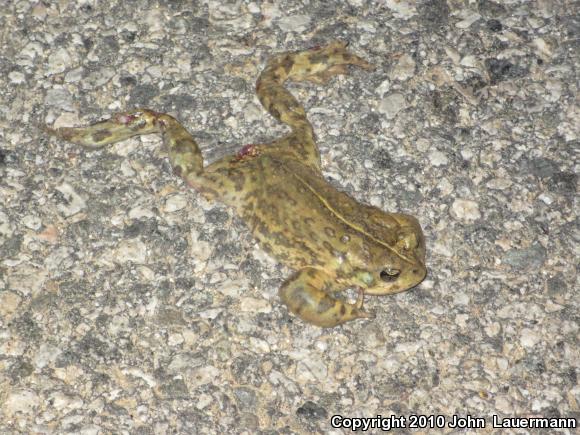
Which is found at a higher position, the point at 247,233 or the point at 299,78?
the point at 299,78

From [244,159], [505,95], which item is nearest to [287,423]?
[244,159]

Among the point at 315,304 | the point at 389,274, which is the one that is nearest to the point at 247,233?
the point at 315,304

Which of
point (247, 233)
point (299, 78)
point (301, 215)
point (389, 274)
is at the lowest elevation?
point (247, 233)

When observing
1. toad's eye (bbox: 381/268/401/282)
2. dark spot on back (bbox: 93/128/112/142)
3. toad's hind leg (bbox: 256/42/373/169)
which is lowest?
toad's eye (bbox: 381/268/401/282)

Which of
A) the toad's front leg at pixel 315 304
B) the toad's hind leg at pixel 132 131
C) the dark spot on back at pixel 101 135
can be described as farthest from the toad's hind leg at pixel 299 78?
the dark spot on back at pixel 101 135

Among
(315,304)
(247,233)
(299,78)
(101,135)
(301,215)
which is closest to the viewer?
(315,304)

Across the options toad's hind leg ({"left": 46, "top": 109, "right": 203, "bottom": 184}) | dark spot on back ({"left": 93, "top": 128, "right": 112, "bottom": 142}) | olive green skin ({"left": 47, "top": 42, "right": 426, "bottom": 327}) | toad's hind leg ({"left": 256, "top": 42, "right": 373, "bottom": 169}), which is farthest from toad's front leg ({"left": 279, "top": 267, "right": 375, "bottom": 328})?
A: dark spot on back ({"left": 93, "top": 128, "right": 112, "bottom": 142})

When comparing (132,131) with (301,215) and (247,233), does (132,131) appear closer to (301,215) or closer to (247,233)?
(247,233)

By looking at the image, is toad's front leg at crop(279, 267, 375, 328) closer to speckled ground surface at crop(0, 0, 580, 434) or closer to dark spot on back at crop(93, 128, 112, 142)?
speckled ground surface at crop(0, 0, 580, 434)
